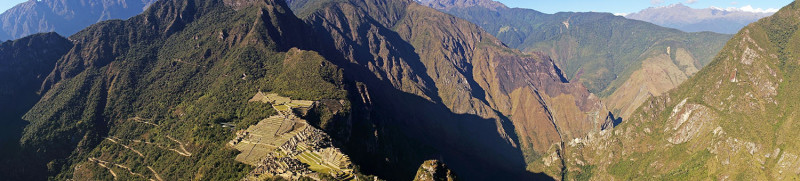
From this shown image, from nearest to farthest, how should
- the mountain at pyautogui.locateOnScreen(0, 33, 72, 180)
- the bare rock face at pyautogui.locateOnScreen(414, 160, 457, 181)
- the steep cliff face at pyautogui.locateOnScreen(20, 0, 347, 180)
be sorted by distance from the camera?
the bare rock face at pyautogui.locateOnScreen(414, 160, 457, 181) → the steep cliff face at pyautogui.locateOnScreen(20, 0, 347, 180) → the mountain at pyautogui.locateOnScreen(0, 33, 72, 180)

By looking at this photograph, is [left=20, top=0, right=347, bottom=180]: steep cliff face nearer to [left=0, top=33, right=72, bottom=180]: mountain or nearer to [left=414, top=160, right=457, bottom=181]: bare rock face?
[left=0, top=33, right=72, bottom=180]: mountain

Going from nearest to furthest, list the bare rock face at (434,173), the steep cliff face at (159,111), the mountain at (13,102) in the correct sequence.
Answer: the bare rock face at (434,173) < the steep cliff face at (159,111) < the mountain at (13,102)

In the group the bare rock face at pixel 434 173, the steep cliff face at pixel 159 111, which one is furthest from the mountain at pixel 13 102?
the bare rock face at pixel 434 173

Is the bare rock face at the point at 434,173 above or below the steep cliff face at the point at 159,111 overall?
above

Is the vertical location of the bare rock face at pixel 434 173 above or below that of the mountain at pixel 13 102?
above

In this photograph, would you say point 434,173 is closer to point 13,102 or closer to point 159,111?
point 159,111

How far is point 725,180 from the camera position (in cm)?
18800

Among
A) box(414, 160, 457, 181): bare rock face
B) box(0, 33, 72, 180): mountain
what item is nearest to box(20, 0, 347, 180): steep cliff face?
box(0, 33, 72, 180): mountain

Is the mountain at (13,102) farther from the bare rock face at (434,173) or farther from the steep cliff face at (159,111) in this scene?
the bare rock face at (434,173)

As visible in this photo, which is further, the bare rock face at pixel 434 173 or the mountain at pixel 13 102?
the mountain at pixel 13 102

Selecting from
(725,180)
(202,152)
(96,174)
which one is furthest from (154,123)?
(725,180)

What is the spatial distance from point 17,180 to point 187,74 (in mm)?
68498

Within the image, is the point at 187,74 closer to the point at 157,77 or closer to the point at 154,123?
the point at 157,77

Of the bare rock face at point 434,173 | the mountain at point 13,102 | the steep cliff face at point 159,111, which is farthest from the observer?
the mountain at point 13,102
